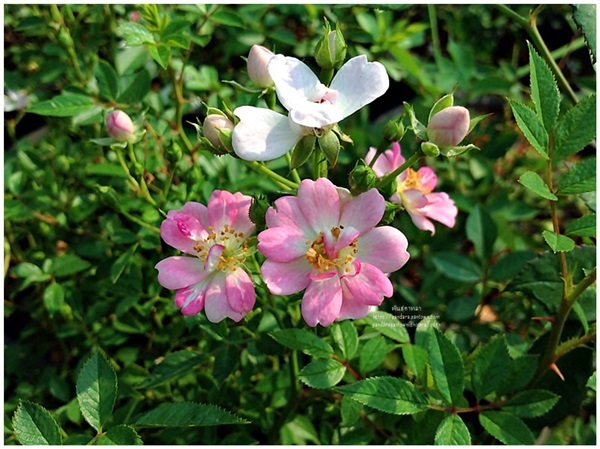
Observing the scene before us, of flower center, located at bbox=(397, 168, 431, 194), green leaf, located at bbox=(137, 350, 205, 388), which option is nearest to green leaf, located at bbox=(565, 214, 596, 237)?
flower center, located at bbox=(397, 168, 431, 194)

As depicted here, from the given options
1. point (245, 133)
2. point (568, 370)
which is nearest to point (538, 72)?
point (245, 133)

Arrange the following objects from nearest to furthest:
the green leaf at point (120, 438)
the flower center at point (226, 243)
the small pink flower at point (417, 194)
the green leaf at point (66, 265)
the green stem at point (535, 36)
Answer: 1. the green leaf at point (120, 438)
2. the flower center at point (226, 243)
3. the small pink flower at point (417, 194)
4. the green stem at point (535, 36)
5. the green leaf at point (66, 265)

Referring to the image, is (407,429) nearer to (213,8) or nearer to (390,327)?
(390,327)

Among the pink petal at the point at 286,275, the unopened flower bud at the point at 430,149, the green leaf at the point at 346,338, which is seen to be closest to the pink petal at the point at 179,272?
the pink petal at the point at 286,275

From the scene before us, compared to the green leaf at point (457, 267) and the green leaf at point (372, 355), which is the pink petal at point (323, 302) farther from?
the green leaf at point (457, 267)

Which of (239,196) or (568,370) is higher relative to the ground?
(239,196)

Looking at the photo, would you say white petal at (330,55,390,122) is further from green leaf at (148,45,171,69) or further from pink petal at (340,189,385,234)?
green leaf at (148,45,171,69)

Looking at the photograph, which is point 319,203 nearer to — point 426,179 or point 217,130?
point 217,130
